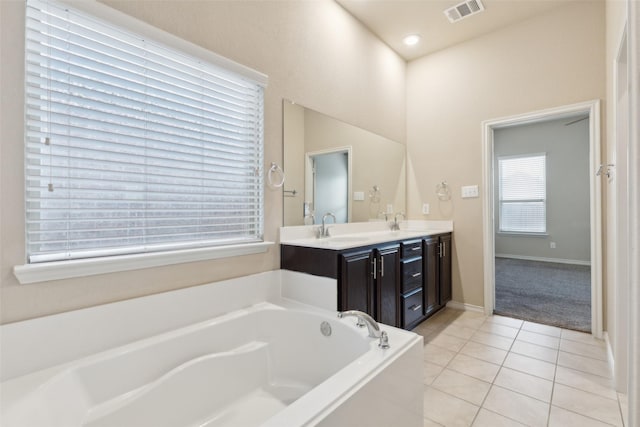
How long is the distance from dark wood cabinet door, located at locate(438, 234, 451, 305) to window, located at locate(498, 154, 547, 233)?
3802 millimetres

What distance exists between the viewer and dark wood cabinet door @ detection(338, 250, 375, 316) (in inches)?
71.9

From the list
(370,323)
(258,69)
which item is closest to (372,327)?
(370,323)

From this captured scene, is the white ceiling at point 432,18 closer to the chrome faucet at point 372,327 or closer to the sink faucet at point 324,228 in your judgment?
the sink faucet at point 324,228

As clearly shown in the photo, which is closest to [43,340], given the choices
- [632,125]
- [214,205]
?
[214,205]

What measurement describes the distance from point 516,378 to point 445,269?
1334mm

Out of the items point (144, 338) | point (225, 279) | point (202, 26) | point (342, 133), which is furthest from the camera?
point (342, 133)

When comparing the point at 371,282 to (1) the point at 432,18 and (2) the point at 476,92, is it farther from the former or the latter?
(1) the point at 432,18

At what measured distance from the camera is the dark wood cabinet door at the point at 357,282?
1.83 metres

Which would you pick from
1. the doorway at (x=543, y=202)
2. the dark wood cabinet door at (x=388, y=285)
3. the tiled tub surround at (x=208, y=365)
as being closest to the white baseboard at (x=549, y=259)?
the doorway at (x=543, y=202)

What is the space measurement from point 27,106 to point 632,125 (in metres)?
2.23

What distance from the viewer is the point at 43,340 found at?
3.83ft

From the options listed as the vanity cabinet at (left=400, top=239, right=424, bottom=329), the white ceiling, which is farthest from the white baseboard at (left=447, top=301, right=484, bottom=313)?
the white ceiling

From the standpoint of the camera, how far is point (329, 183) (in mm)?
2539

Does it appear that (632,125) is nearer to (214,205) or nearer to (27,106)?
(214,205)
